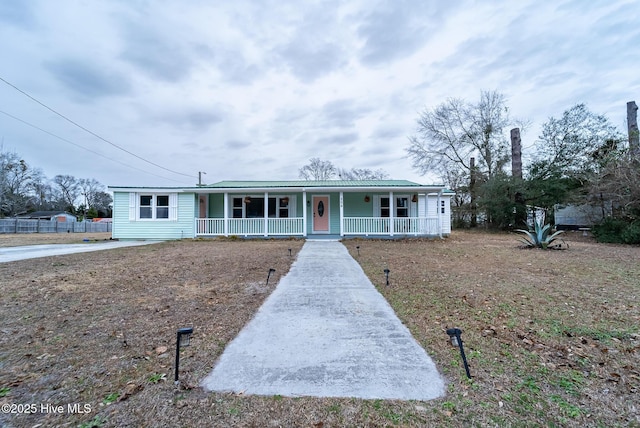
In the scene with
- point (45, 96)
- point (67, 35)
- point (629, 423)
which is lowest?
point (629, 423)

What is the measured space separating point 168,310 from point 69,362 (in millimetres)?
1462

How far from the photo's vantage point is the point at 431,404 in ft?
6.33

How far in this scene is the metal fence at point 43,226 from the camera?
23.7 meters

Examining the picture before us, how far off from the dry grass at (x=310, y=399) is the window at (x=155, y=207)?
8422 mm

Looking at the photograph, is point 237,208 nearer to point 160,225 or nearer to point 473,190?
point 160,225

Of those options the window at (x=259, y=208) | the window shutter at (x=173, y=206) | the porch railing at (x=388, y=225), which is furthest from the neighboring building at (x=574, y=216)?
the window shutter at (x=173, y=206)

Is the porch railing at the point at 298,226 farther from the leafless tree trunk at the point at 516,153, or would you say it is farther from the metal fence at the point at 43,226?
the metal fence at the point at 43,226

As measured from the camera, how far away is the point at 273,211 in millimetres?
15641

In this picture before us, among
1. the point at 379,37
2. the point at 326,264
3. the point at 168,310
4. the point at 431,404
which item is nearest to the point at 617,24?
the point at 379,37

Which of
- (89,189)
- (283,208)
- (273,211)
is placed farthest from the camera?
(89,189)

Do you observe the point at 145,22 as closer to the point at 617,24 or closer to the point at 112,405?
the point at 112,405

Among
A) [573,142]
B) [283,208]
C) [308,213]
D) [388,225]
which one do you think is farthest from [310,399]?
[573,142]

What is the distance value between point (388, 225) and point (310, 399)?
42.7ft

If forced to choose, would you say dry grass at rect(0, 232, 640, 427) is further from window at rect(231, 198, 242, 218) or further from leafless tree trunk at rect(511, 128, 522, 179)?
leafless tree trunk at rect(511, 128, 522, 179)
